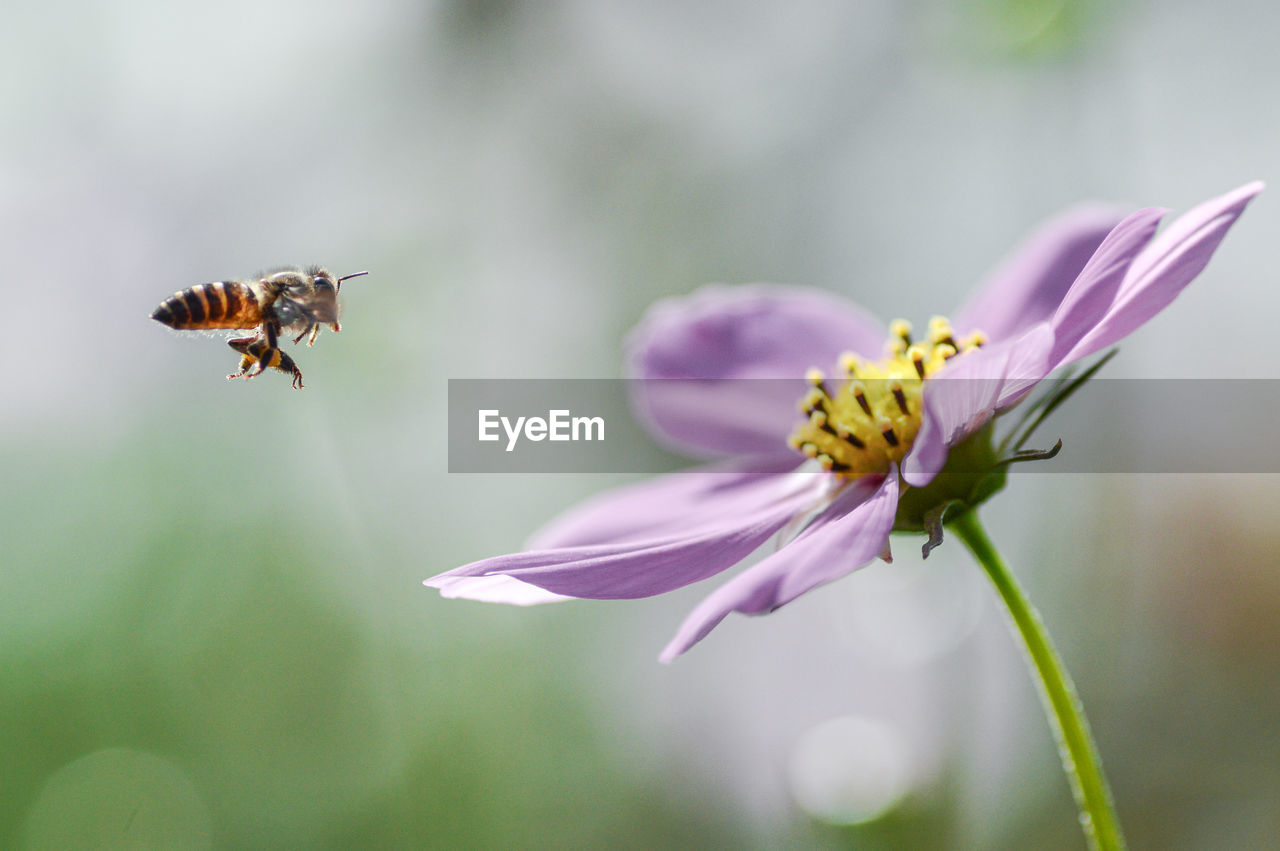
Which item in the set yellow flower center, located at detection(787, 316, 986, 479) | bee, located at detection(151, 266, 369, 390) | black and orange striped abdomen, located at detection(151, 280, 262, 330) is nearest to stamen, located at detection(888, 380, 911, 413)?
yellow flower center, located at detection(787, 316, 986, 479)

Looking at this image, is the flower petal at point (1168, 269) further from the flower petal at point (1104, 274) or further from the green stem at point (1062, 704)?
the green stem at point (1062, 704)

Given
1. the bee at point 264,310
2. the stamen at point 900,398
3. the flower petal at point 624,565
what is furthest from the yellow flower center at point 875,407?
the bee at point 264,310

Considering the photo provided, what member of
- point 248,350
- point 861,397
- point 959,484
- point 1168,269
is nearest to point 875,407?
point 861,397

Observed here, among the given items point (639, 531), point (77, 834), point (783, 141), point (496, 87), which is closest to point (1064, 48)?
point (783, 141)

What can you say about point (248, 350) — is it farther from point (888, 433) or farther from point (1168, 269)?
point (1168, 269)

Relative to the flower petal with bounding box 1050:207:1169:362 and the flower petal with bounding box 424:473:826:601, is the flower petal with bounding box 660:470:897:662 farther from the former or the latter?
the flower petal with bounding box 1050:207:1169:362
